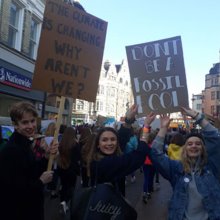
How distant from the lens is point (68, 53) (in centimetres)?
427

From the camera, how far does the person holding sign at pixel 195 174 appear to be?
3170 millimetres

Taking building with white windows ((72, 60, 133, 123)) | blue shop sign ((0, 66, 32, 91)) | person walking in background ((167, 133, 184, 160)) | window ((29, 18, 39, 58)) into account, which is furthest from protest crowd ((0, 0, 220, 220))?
building with white windows ((72, 60, 133, 123))

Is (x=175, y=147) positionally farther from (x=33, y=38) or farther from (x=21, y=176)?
(x=33, y=38)

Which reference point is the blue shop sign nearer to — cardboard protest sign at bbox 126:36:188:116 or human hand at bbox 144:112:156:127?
cardboard protest sign at bbox 126:36:188:116

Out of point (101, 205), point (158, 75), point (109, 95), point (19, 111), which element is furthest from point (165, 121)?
→ point (109, 95)

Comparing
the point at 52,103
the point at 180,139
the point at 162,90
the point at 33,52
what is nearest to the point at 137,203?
the point at 180,139

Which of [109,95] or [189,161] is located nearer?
[189,161]

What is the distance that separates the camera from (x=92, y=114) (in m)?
75.6

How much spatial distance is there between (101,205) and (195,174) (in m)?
0.99

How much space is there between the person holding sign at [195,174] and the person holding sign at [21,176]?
3.71 feet

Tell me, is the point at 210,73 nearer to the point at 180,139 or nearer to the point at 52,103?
the point at 52,103

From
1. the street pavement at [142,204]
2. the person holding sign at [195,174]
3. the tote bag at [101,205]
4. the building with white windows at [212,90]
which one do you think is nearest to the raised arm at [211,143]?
the person holding sign at [195,174]

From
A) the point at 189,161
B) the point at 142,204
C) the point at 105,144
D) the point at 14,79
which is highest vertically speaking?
the point at 14,79

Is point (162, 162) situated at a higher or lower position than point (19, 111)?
lower
